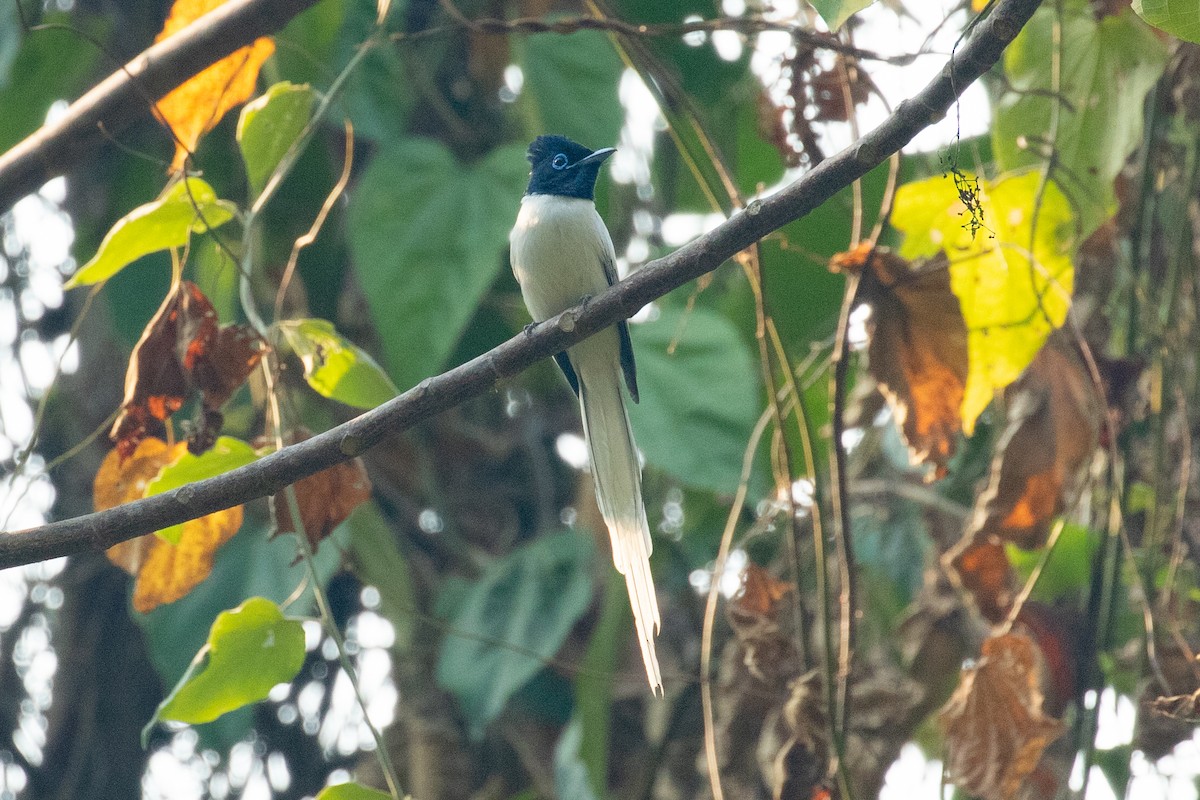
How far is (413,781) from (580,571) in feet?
2.77

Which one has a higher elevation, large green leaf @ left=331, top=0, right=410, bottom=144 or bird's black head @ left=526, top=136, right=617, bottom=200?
large green leaf @ left=331, top=0, right=410, bottom=144

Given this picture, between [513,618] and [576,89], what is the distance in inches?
66.1

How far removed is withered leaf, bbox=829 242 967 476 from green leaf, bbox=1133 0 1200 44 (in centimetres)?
75

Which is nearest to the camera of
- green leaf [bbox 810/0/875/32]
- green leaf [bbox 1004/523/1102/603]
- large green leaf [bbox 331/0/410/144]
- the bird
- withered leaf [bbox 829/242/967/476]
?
green leaf [bbox 810/0/875/32]

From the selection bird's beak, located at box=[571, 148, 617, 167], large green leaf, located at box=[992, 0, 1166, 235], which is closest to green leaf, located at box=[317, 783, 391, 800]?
large green leaf, located at box=[992, 0, 1166, 235]

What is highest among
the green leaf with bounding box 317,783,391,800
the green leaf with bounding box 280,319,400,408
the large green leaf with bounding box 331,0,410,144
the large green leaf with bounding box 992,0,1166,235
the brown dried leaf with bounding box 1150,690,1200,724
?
the large green leaf with bounding box 331,0,410,144

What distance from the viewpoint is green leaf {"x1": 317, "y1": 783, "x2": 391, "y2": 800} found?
79.8 inches

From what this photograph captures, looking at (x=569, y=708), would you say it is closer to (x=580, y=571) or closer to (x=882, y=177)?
(x=580, y=571)

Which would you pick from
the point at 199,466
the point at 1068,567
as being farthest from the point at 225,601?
the point at 1068,567

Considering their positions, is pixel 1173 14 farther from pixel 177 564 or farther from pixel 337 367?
pixel 177 564

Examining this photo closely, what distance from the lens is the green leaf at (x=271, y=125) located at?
2350 mm

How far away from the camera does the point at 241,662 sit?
2061 millimetres

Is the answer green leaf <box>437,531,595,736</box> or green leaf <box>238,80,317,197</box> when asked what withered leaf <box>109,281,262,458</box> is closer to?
green leaf <box>238,80,317,197</box>

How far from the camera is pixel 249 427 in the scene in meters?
4.10
